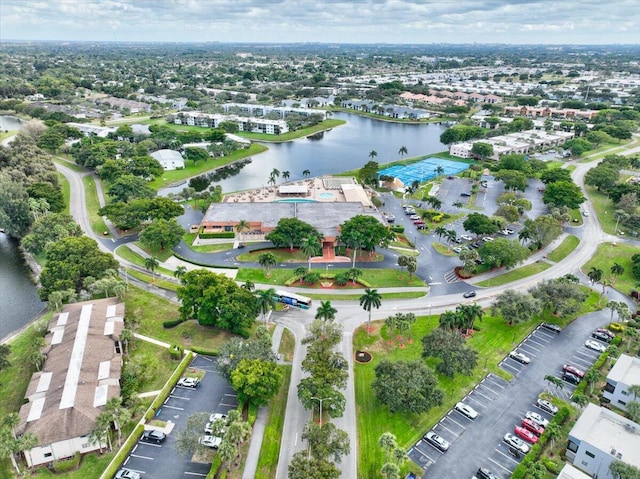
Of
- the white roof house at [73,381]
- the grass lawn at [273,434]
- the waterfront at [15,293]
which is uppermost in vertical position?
the white roof house at [73,381]

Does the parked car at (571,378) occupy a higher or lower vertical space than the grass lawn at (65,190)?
lower

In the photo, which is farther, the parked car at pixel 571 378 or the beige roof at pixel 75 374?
the parked car at pixel 571 378

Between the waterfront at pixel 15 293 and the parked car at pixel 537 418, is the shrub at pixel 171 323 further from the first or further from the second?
the parked car at pixel 537 418

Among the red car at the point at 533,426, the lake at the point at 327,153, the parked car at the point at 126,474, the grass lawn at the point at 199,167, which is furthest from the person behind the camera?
the lake at the point at 327,153

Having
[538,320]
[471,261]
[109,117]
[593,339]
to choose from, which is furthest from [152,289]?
[109,117]

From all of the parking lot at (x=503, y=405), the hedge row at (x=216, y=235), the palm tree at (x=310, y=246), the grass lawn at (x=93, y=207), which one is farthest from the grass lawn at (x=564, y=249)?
the grass lawn at (x=93, y=207)

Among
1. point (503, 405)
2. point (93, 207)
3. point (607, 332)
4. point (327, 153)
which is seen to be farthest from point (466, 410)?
point (327, 153)
